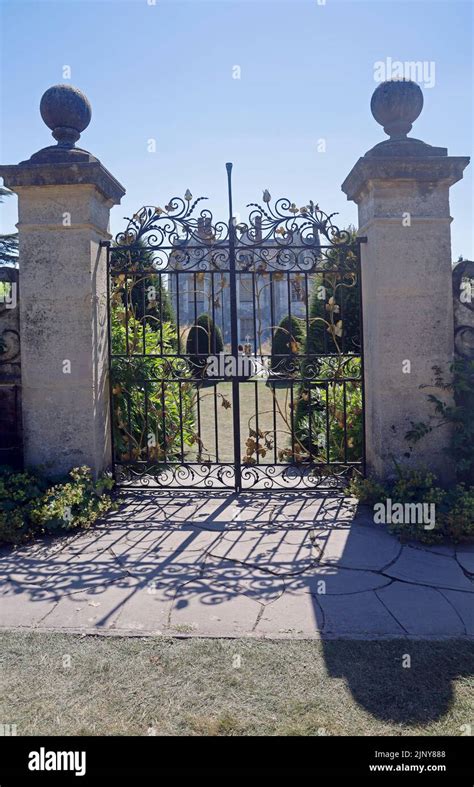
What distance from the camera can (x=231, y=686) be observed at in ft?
7.45

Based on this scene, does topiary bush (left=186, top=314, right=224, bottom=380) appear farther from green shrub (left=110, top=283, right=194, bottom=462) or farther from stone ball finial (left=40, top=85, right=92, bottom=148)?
stone ball finial (left=40, top=85, right=92, bottom=148)

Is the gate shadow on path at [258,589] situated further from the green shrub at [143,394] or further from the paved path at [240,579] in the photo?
the green shrub at [143,394]

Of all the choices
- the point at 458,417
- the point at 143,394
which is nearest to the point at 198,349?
the point at 143,394

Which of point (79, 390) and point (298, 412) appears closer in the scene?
point (79, 390)

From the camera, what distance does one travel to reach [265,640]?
2.62 metres

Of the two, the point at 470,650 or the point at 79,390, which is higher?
the point at 79,390

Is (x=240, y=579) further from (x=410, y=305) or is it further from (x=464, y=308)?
(x=464, y=308)

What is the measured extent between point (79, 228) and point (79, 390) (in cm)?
136

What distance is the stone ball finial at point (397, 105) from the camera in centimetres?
461

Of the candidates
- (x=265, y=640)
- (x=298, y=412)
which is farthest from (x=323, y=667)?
(x=298, y=412)

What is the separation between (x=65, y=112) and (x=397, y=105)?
2772mm

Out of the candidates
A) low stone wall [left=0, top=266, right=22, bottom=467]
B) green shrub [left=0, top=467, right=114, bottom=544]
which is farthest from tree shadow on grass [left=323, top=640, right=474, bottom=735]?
low stone wall [left=0, top=266, right=22, bottom=467]

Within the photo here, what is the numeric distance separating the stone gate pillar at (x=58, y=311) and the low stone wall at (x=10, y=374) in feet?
0.39

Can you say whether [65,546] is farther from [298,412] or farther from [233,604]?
[298,412]
